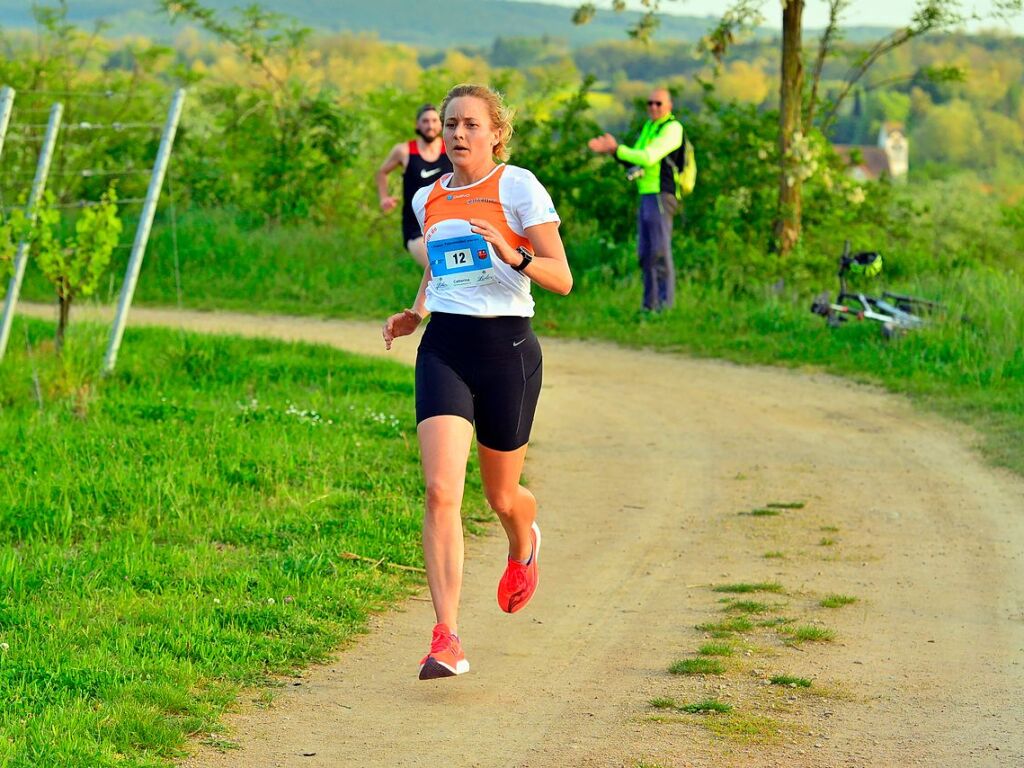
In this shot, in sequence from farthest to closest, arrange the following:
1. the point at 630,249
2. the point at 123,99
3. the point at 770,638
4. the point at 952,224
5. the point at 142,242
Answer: the point at 952,224 → the point at 123,99 → the point at 630,249 → the point at 142,242 → the point at 770,638

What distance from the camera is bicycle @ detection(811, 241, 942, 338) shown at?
45.8ft

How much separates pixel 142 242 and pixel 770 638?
7.21m

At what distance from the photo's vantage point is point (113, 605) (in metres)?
6.53

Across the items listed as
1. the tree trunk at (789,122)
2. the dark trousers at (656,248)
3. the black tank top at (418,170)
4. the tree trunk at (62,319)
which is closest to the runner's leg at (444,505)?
the black tank top at (418,170)

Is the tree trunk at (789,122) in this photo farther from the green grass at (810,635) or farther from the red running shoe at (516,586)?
the red running shoe at (516,586)

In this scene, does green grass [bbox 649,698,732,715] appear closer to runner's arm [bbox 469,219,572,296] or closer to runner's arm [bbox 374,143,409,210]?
runner's arm [bbox 469,219,572,296]

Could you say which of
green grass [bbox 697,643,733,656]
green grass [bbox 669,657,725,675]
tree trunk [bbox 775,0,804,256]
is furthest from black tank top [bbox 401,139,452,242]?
green grass [bbox 669,657,725,675]

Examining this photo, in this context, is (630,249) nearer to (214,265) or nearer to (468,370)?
(214,265)

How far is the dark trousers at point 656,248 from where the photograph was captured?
50.4 feet

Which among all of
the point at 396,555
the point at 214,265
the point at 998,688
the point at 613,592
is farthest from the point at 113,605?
the point at 214,265

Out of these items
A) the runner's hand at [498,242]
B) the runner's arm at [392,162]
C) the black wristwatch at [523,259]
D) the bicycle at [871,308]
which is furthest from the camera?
the bicycle at [871,308]

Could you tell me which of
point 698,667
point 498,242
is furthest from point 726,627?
point 498,242

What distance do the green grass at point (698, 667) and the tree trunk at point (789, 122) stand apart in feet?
39.2

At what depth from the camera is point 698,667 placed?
6047 mm
